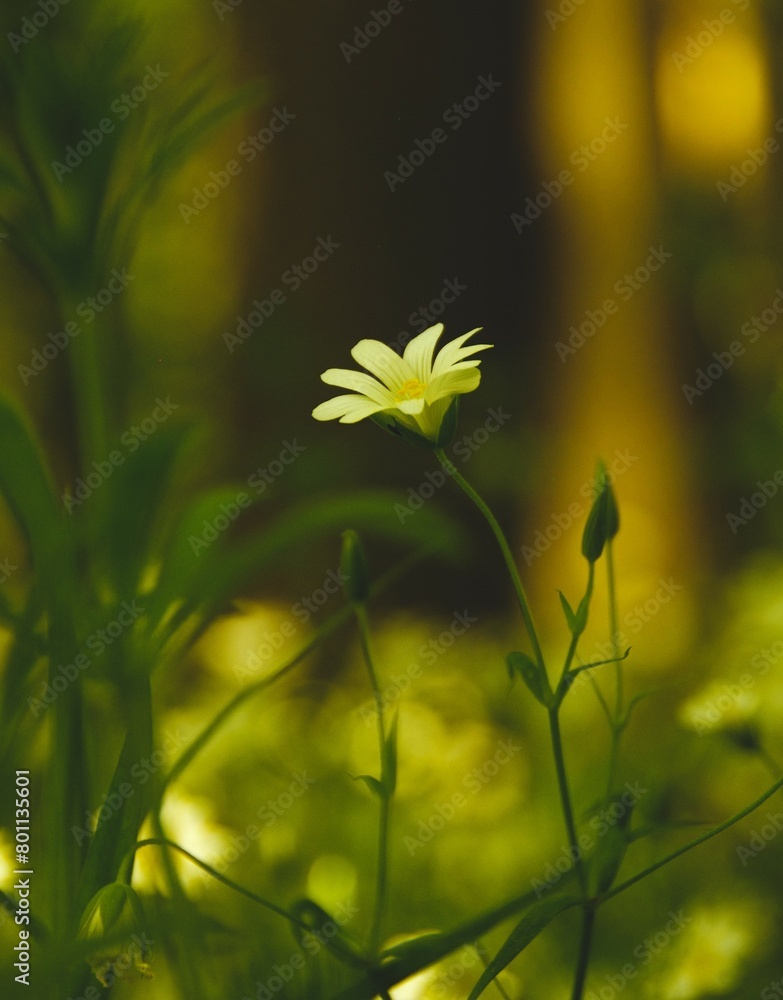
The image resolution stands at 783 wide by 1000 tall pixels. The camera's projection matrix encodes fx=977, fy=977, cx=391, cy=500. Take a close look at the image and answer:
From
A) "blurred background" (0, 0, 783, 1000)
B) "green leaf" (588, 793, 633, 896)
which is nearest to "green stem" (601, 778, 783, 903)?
"green leaf" (588, 793, 633, 896)

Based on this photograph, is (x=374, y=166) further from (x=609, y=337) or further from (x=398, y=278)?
(x=609, y=337)

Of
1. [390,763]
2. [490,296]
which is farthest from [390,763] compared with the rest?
[490,296]

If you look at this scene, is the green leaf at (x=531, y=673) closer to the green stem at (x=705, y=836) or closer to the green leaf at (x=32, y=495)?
the green stem at (x=705, y=836)

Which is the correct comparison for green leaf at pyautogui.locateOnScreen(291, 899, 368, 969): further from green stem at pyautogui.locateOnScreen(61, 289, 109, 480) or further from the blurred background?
the blurred background

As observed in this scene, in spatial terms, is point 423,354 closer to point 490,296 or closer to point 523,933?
point 523,933

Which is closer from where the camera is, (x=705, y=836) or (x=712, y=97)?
(x=705, y=836)
